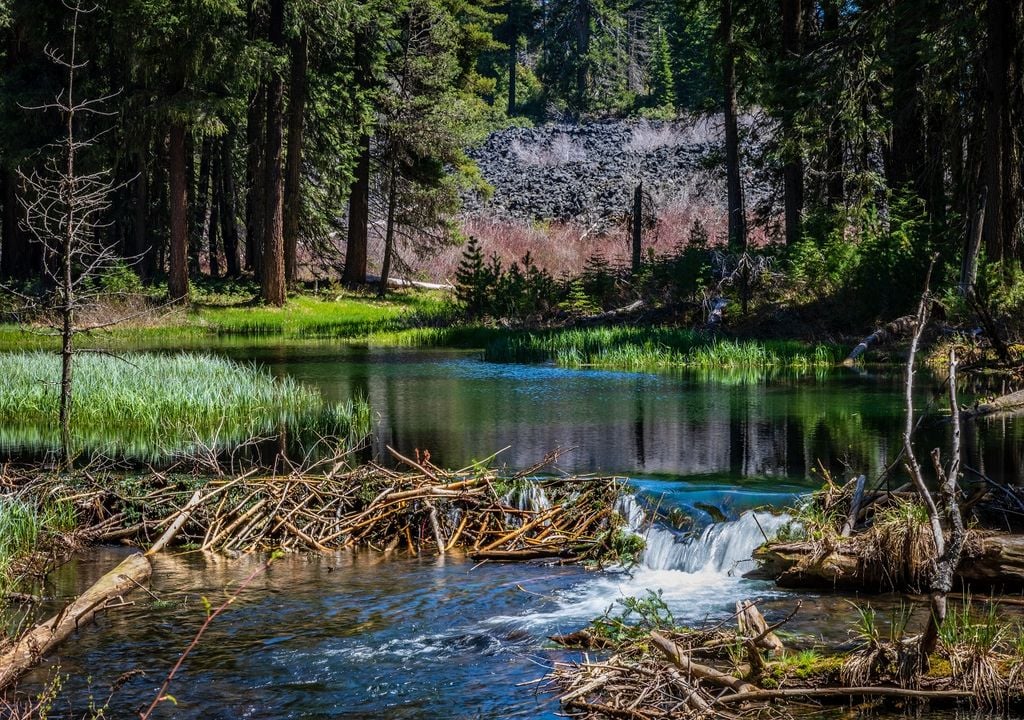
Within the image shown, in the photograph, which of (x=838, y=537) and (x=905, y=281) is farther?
(x=905, y=281)

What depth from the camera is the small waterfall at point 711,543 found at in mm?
8664

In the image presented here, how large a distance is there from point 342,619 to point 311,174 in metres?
37.7

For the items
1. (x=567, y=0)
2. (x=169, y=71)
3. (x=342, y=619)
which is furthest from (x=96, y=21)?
(x=567, y=0)

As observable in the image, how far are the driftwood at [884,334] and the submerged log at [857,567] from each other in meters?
14.9

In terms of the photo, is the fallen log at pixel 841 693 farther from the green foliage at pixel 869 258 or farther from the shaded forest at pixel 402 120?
the green foliage at pixel 869 258

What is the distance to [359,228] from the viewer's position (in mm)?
42750

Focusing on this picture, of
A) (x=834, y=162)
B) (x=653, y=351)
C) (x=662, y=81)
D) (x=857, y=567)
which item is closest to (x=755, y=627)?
(x=857, y=567)

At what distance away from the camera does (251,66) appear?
103 ft

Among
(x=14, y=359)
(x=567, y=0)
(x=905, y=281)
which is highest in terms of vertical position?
(x=567, y=0)

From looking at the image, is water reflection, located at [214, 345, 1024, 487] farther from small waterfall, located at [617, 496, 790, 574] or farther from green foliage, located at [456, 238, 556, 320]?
green foliage, located at [456, 238, 556, 320]

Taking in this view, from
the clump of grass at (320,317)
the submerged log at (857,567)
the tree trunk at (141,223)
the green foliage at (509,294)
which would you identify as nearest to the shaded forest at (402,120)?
the tree trunk at (141,223)

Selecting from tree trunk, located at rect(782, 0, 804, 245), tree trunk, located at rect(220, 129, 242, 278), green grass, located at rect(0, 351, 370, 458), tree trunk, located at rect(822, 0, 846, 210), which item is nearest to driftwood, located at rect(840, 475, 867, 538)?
green grass, located at rect(0, 351, 370, 458)

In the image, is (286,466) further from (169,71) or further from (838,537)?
(169,71)

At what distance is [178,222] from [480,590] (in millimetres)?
27642
